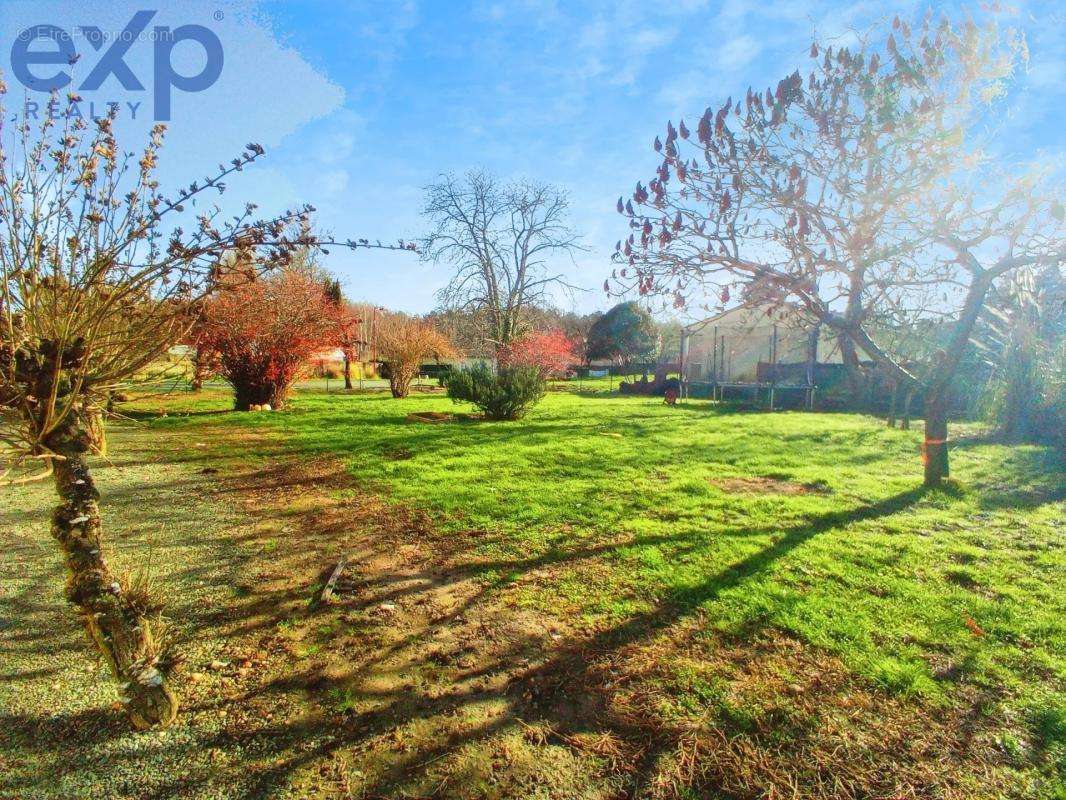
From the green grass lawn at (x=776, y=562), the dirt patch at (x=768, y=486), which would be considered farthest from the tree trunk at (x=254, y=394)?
the dirt patch at (x=768, y=486)

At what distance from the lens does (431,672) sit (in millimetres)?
2469

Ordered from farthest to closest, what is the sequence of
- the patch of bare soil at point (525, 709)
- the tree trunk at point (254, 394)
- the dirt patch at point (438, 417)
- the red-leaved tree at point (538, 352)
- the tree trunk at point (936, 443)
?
the red-leaved tree at point (538, 352), the tree trunk at point (254, 394), the dirt patch at point (438, 417), the tree trunk at point (936, 443), the patch of bare soil at point (525, 709)

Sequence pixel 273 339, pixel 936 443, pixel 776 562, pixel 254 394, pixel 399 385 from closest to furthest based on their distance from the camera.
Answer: pixel 776 562 → pixel 936 443 → pixel 273 339 → pixel 254 394 → pixel 399 385

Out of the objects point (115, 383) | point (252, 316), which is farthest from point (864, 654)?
point (252, 316)

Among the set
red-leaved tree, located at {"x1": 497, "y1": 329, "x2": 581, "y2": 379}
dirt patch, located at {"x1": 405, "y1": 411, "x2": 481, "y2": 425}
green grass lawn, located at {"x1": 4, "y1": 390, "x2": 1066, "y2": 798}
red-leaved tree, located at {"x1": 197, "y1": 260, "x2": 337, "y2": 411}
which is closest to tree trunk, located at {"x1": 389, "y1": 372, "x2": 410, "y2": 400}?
red-leaved tree, located at {"x1": 497, "y1": 329, "x2": 581, "y2": 379}

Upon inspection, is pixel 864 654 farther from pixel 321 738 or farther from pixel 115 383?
pixel 115 383

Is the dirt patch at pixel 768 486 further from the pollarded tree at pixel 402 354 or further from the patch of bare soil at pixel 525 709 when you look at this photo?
the pollarded tree at pixel 402 354

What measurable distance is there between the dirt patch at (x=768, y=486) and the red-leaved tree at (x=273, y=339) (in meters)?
11.8

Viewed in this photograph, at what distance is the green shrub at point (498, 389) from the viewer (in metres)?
11.6

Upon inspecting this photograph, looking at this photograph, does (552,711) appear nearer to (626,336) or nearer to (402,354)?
(402,354)

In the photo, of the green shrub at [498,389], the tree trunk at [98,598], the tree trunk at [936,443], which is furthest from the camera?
the green shrub at [498,389]

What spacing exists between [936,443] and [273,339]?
14.5 m

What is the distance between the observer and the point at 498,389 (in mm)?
11633

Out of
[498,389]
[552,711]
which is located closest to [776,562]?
[552,711]
